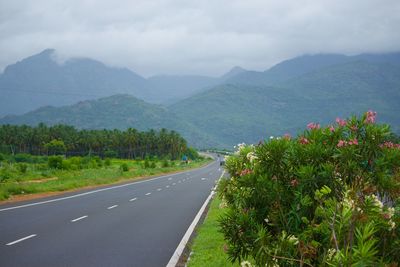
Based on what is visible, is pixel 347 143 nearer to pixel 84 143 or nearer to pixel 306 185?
pixel 306 185

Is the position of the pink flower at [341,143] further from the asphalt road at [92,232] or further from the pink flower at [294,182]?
the asphalt road at [92,232]

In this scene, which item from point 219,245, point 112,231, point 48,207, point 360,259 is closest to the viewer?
point 360,259

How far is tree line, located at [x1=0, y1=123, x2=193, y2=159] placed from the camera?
5231 inches

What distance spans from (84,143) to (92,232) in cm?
12455

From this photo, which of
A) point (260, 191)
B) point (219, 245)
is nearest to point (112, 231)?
point (219, 245)

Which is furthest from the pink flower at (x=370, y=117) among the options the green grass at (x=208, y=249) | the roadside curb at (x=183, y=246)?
the roadside curb at (x=183, y=246)

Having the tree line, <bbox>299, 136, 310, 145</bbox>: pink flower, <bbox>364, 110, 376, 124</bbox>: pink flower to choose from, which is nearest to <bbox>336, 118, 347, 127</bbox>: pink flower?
<bbox>364, 110, 376, 124</bbox>: pink flower

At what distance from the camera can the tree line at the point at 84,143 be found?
436 feet

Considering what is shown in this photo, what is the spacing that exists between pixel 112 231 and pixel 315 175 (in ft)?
29.6

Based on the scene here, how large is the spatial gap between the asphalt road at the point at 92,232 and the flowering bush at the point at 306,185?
419 cm

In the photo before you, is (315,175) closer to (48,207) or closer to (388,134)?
(388,134)

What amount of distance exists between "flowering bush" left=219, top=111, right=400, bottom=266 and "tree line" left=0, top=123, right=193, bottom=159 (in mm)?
127304

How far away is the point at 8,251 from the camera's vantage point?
33.5ft

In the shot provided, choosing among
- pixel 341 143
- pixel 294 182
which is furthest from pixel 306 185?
pixel 341 143
